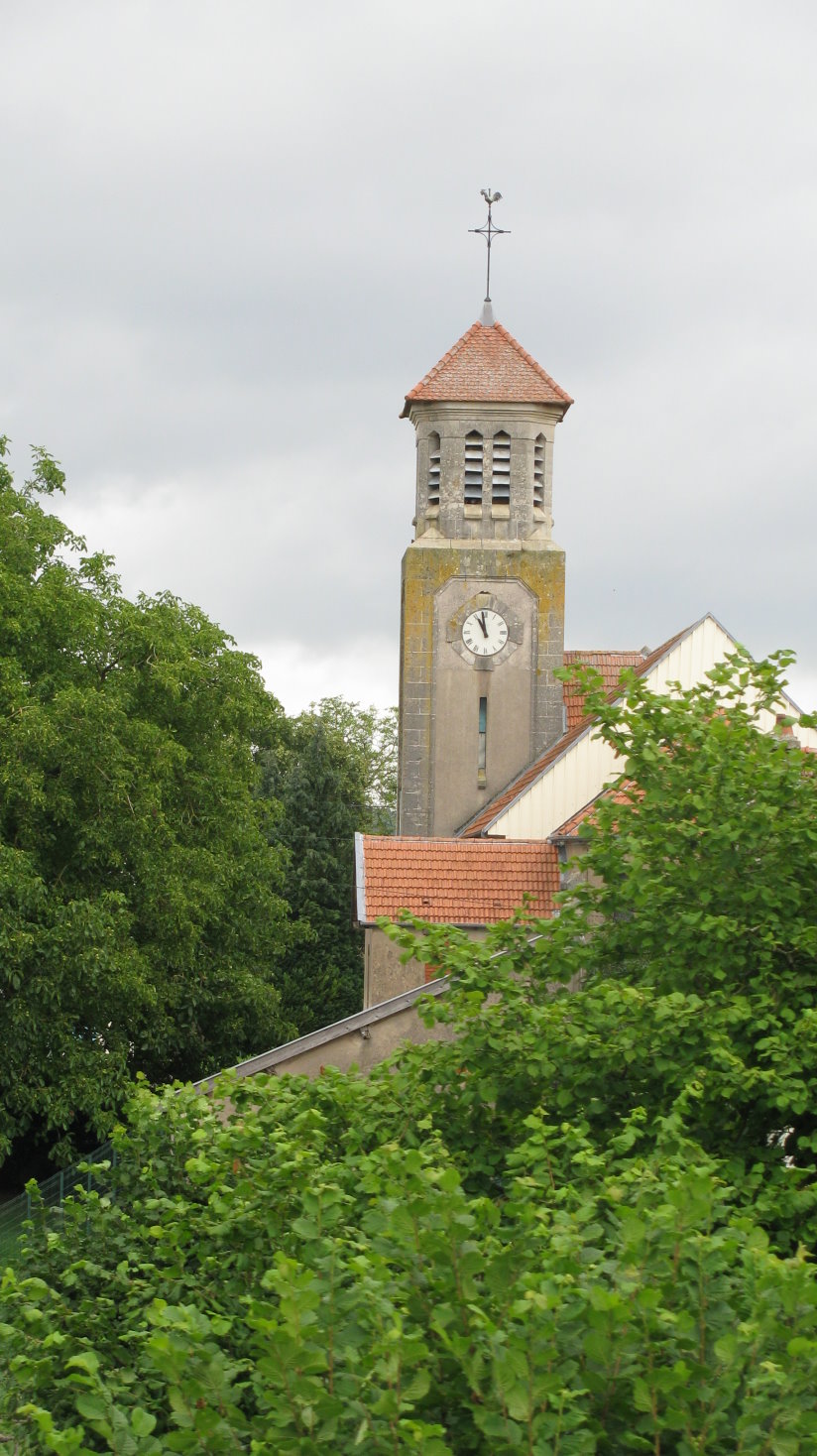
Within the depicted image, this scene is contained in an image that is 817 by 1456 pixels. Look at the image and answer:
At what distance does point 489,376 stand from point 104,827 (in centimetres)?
1295

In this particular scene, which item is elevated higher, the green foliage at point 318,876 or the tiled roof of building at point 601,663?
the tiled roof of building at point 601,663

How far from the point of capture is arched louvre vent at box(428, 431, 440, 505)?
3325 cm

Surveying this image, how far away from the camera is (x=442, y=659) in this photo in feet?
107

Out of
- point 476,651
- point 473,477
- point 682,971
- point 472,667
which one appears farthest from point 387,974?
point 682,971

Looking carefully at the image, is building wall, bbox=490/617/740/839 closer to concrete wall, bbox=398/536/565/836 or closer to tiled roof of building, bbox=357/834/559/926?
tiled roof of building, bbox=357/834/559/926

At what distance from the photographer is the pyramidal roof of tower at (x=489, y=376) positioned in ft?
109

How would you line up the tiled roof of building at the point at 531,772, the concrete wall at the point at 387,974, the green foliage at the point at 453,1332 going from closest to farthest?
the green foliage at the point at 453,1332 < the concrete wall at the point at 387,974 < the tiled roof of building at the point at 531,772

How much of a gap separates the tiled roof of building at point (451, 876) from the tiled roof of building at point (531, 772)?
2.27m

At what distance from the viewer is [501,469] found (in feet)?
109

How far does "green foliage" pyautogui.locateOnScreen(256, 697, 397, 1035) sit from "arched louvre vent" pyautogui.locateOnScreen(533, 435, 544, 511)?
7.59m

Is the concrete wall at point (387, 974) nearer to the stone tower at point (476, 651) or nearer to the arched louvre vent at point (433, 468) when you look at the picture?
the stone tower at point (476, 651)

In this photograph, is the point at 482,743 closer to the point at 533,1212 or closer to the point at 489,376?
the point at 489,376

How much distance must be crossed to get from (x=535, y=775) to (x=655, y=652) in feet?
11.6

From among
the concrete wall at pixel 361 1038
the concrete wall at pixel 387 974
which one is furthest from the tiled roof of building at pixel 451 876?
the concrete wall at pixel 361 1038
